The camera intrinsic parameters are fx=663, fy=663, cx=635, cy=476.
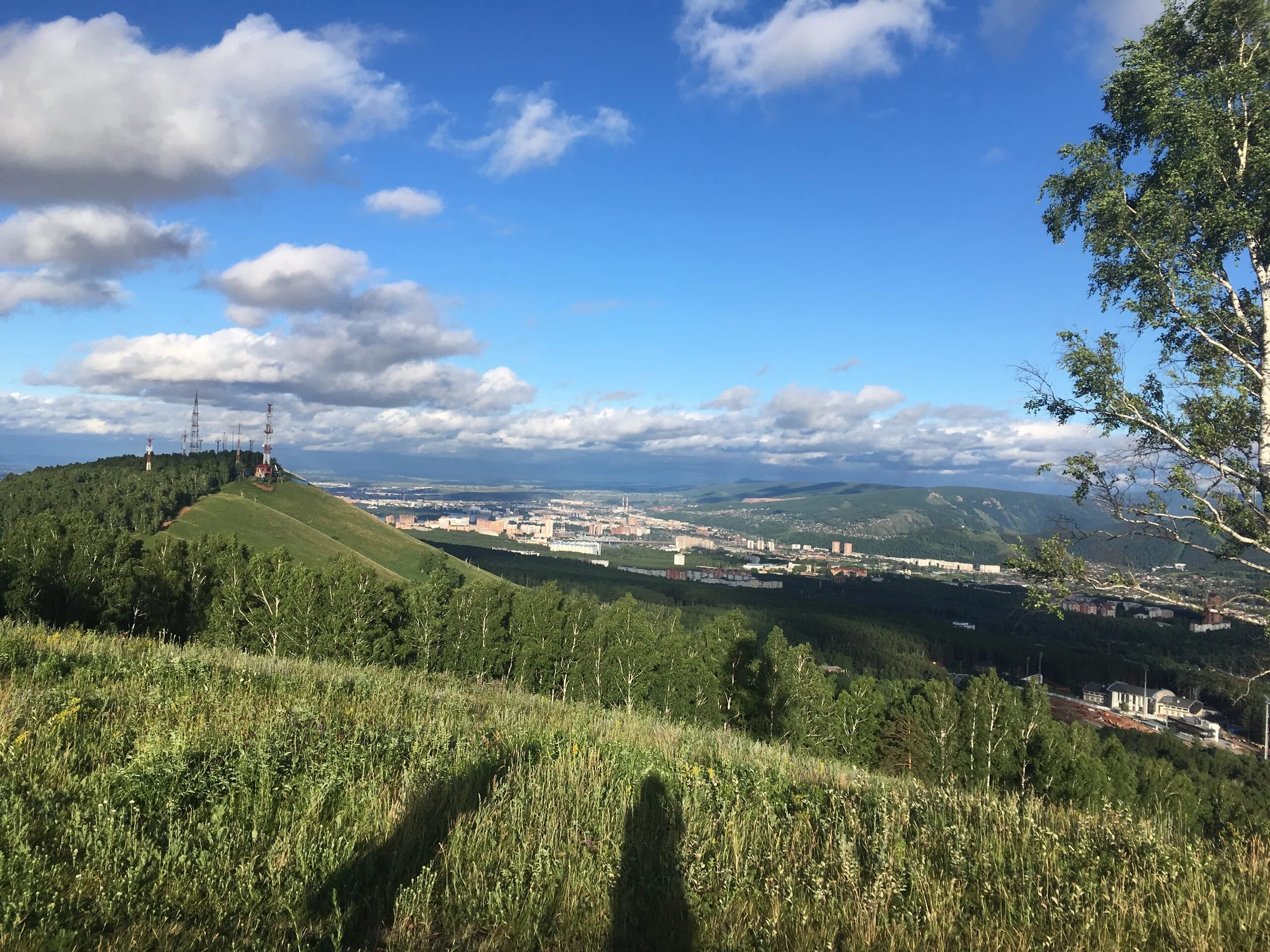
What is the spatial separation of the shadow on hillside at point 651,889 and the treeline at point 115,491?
84.0m

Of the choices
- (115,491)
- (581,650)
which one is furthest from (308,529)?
(581,650)

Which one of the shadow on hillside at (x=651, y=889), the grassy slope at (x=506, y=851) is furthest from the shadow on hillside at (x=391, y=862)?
the shadow on hillside at (x=651, y=889)

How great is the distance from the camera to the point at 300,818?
5.14 m

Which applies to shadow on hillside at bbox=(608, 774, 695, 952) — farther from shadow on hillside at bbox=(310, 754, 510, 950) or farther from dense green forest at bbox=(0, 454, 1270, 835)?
dense green forest at bbox=(0, 454, 1270, 835)

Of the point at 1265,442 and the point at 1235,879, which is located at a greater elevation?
the point at 1265,442

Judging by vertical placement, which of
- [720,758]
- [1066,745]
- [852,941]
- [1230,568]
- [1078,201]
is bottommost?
[1066,745]

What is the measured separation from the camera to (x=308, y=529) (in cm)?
10250

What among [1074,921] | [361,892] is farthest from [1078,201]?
[361,892]

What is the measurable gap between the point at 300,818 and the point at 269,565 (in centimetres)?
4385

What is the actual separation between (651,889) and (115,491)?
364 feet

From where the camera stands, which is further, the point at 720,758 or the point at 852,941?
the point at 720,758

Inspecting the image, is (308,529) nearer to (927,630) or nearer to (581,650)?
(581,650)

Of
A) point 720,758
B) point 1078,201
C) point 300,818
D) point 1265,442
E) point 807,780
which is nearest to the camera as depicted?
point 300,818

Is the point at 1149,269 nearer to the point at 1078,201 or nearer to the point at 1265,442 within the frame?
the point at 1078,201
